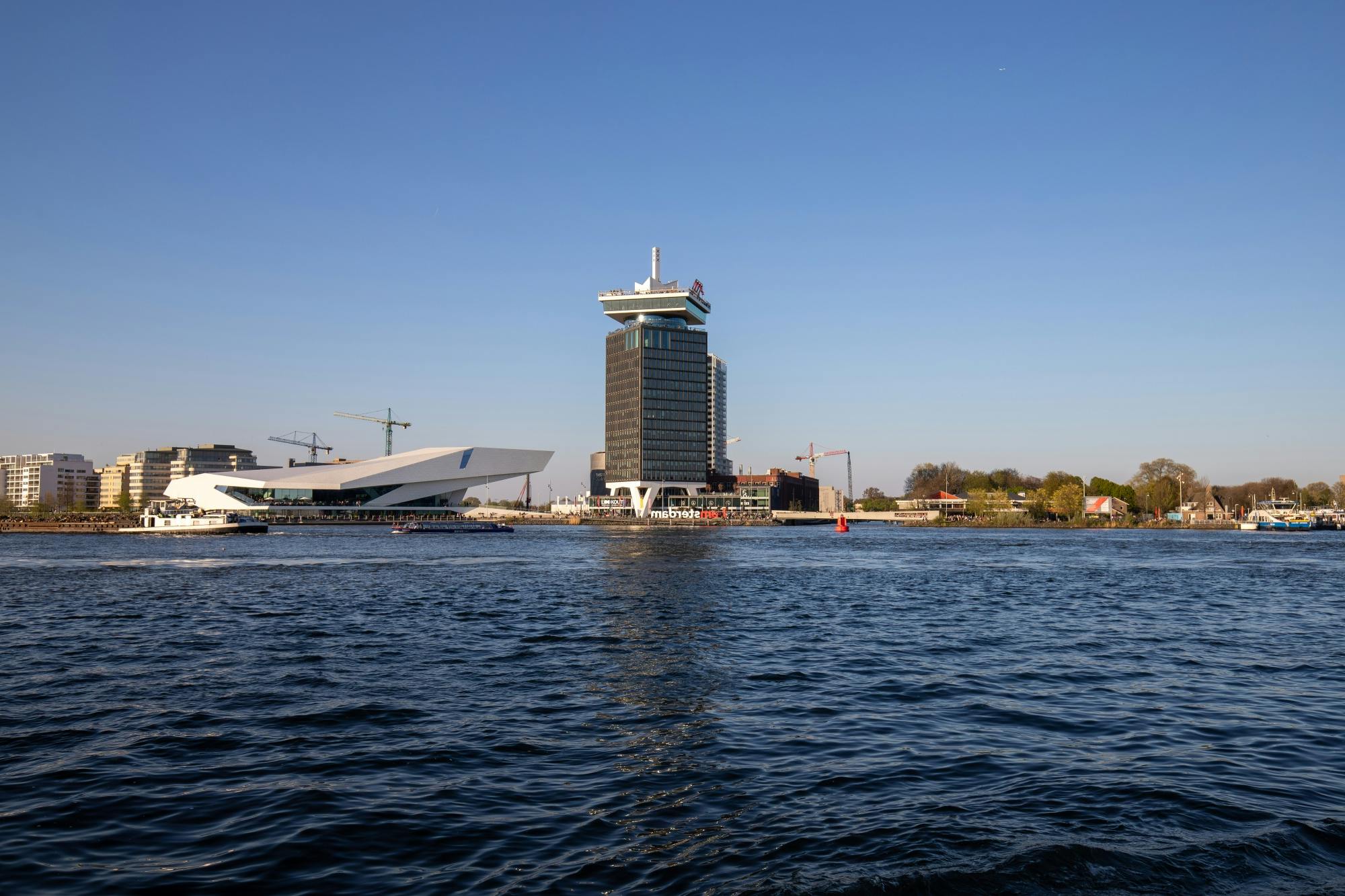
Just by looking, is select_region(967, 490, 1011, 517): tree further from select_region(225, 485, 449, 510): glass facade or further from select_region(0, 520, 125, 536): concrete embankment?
select_region(0, 520, 125, 536): concrete embankment

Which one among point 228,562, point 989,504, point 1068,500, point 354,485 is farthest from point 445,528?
point 1068,500

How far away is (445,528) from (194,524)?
34.2 meters

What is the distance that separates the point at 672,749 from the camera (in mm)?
11656

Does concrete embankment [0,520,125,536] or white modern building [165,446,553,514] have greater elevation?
white modern building [165,446,553,514]

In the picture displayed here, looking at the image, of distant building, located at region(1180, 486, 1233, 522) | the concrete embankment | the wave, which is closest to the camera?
the wave

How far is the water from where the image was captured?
7793mm

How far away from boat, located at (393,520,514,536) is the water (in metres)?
99.3

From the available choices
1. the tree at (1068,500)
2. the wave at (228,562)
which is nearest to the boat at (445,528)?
the wave at (228,562)

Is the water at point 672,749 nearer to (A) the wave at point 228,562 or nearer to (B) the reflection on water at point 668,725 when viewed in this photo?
(B) the reflection on water at point 668,725

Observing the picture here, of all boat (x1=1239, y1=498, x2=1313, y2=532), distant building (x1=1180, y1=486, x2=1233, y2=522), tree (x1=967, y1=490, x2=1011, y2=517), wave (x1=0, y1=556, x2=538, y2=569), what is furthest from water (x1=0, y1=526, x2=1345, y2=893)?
distant building (x1=1180, y1=486, x2=1233, y2=522)

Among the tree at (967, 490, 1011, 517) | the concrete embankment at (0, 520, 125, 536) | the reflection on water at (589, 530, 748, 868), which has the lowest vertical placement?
the reflection on water at (589, 530, 748, 868)

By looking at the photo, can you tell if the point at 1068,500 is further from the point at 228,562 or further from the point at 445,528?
the point at 228,562

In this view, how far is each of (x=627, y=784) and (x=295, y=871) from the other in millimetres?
3736

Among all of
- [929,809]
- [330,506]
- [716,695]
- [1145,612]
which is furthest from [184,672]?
[330,506]
